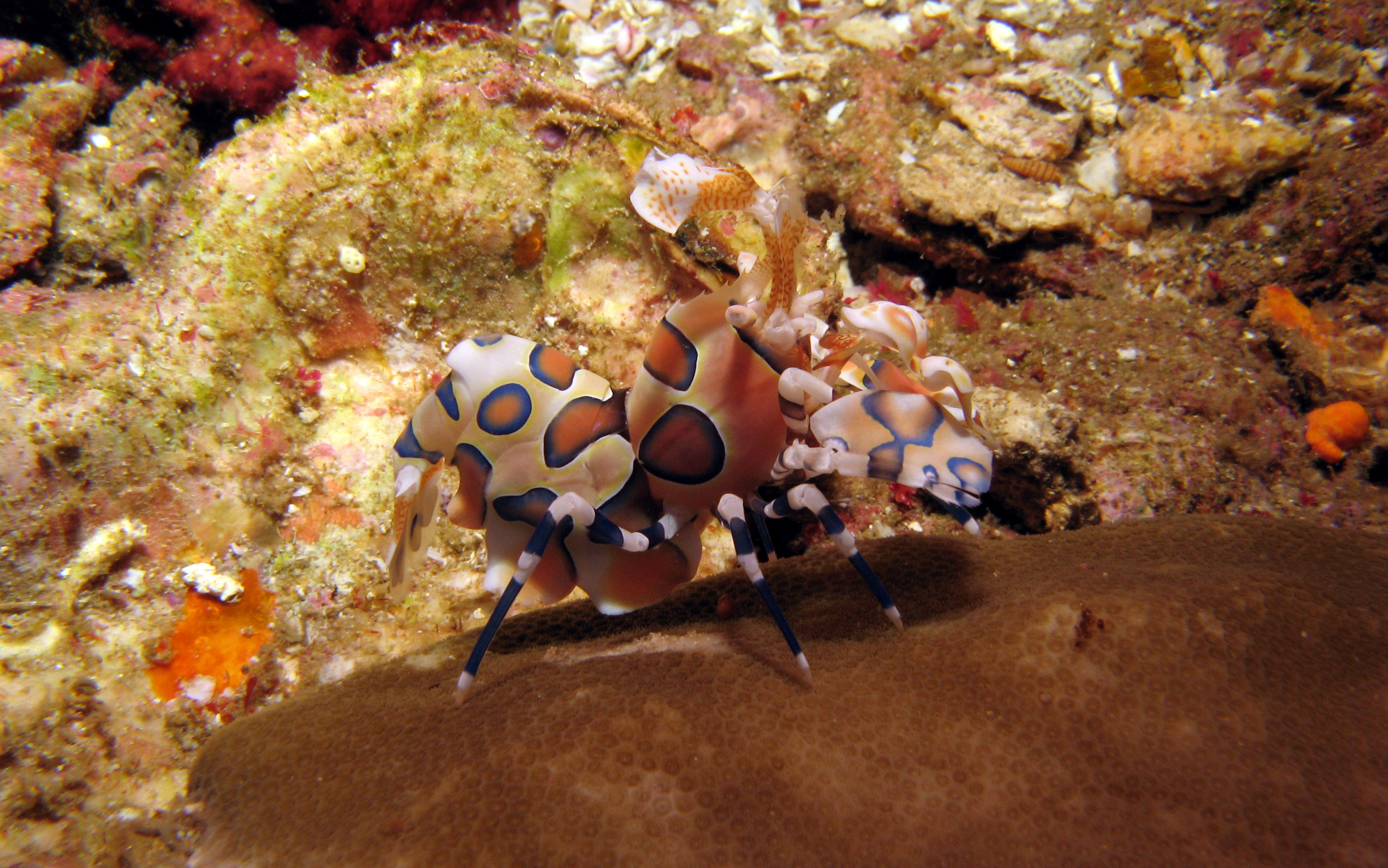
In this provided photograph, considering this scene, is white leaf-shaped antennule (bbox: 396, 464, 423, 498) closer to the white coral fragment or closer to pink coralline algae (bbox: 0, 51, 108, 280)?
the white coral fragment

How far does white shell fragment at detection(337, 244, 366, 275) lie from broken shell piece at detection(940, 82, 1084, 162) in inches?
162

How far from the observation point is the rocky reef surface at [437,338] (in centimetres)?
312

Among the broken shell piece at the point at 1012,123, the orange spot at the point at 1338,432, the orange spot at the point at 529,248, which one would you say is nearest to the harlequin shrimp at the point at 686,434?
the orange spot at the point at 529,248

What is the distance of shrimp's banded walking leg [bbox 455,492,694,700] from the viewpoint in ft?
7.63

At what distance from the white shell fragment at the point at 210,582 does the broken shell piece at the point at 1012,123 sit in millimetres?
5405

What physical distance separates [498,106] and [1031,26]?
14.6 ft

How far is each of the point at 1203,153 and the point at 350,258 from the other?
5.16m

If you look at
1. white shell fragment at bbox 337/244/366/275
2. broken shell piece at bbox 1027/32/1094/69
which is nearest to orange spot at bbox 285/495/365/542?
white shell fragment at bbox 337/244/366/275

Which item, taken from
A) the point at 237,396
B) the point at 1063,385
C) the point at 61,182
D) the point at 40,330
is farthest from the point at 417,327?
the point at 1063,385

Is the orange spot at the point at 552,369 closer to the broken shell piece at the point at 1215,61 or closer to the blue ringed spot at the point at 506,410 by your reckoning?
the blue ringed spot at the point at 506,410

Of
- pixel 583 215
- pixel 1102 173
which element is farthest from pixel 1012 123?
pixel 583 215

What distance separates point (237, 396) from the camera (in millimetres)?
3352

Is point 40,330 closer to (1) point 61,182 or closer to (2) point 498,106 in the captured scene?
(1) point 61,182

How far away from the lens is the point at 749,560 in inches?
89.3
